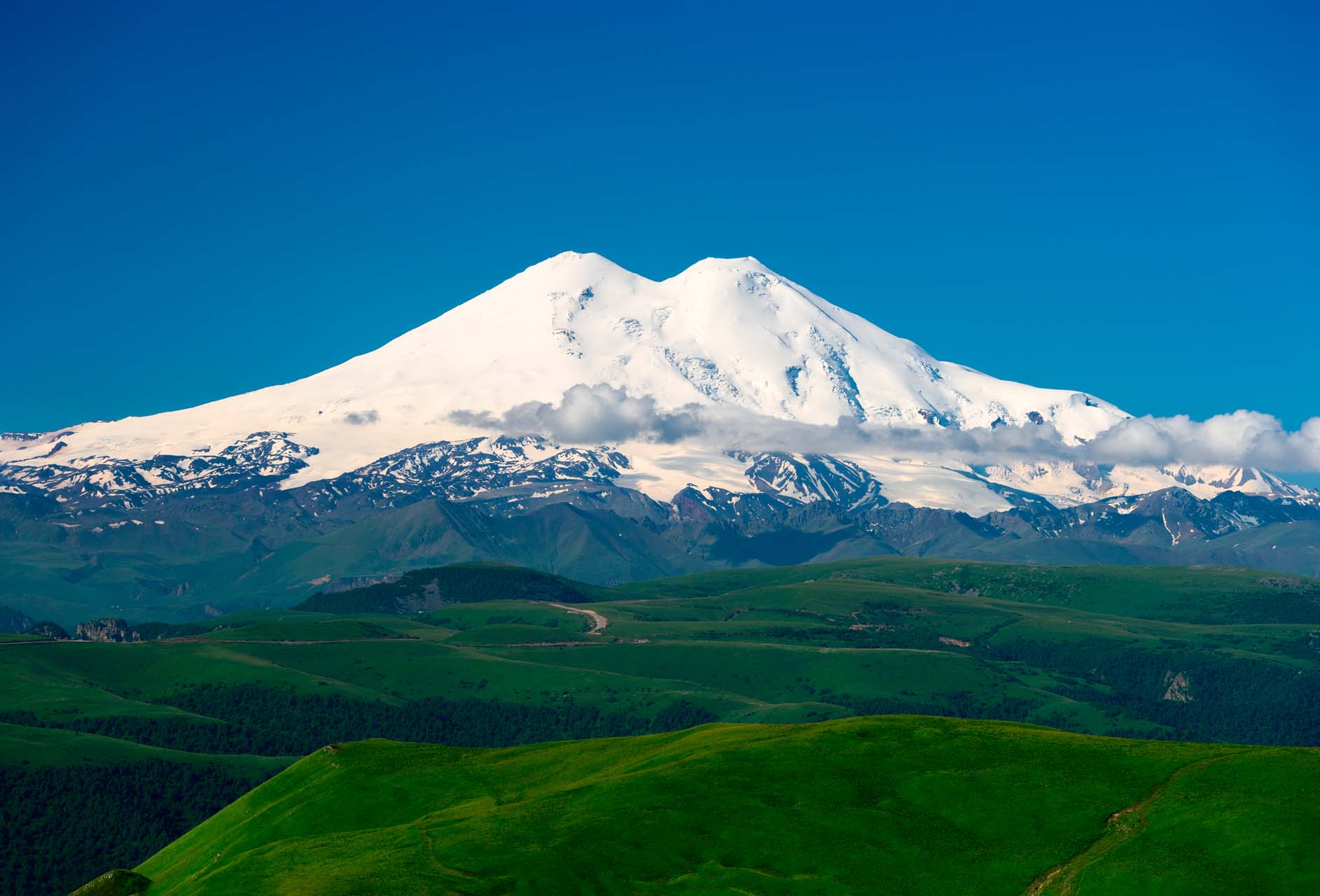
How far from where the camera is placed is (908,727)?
184 metres

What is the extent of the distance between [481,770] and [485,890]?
62.9 meters

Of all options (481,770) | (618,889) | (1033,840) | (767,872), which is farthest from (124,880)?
(1033,840)

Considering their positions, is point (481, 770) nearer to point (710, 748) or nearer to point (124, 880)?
point (710, 748)

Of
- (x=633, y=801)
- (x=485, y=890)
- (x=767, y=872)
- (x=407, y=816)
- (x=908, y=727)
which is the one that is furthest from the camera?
(x=908, y=727)

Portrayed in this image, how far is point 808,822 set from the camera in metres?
149

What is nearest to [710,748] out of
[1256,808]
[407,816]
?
[407,816]

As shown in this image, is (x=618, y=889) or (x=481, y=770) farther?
(x=481, y=770)

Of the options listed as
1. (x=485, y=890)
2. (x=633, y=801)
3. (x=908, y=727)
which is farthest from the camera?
(x=908, y=727)

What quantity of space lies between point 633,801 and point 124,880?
181 feet

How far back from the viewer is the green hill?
132000 mm

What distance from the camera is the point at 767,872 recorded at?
135250mm

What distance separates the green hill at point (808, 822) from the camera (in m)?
132

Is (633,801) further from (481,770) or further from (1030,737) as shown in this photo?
(1030,737)

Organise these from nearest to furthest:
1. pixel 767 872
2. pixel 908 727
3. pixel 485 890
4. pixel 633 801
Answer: pixel 485 890 → pixel 767 872 → pixel 633 801 → pixel 908 727
